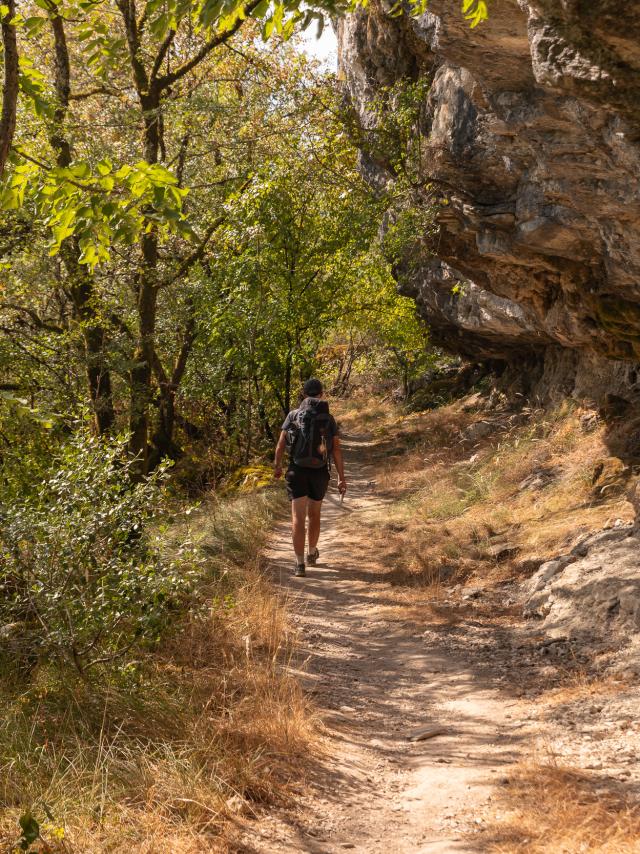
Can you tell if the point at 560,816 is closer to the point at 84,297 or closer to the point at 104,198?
the point at 104,198

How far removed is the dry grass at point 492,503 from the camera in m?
7.14

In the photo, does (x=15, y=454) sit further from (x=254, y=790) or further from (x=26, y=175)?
(x=254, y=790)

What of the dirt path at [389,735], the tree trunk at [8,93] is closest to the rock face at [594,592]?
the dirt path at [389,735]

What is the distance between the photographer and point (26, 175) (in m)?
3.52

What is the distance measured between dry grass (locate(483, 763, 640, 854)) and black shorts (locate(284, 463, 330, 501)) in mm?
4306

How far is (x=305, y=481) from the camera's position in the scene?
738cm

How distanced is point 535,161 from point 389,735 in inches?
236

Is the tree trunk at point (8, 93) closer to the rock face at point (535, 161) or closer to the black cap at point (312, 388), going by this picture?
the rock face at point (535, 161)

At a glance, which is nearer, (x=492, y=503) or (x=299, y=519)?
(x=299, y=519)

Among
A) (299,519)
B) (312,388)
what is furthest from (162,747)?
(312,388)

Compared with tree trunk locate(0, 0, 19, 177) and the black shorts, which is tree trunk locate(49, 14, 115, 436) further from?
tree trunk locate(0, 0, 19, 177)

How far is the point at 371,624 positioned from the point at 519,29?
5186mm

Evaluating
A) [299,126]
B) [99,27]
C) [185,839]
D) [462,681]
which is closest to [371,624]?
[462,681]

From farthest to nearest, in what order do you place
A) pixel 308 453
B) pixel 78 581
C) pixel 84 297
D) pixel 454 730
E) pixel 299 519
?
1. pixel 84 297
2. pixel 299 519
3. pixel 308 453
4. pixel 78 581
5. pixel 454 730
